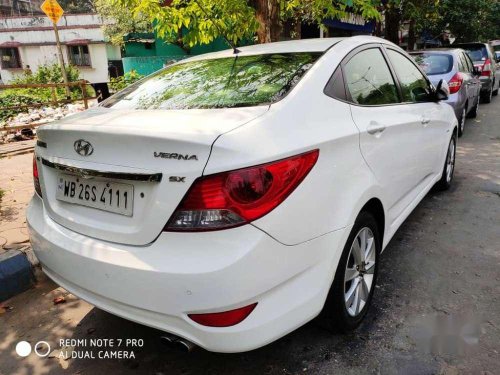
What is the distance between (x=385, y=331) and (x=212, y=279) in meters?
1.31

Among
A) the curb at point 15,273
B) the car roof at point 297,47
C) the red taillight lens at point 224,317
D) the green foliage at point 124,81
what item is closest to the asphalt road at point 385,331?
the curb at point 15,273

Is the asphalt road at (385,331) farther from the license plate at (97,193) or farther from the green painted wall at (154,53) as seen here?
the green painted wall at (154,53)

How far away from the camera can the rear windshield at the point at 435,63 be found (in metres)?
6.93

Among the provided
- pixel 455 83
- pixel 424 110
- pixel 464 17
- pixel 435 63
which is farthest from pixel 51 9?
pixel 464 17

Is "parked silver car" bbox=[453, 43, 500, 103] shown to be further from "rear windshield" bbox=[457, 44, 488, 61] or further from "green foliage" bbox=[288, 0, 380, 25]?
"green foliage" bbox=[288, 0, 380, 25]

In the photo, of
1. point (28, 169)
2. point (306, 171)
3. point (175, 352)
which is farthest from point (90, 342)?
point (28, 169)

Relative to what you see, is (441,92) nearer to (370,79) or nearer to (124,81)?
(370,79)

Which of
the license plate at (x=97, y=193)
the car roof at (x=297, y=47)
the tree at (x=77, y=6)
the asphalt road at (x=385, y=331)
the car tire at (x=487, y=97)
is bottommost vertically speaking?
the car tire at (x=487, y=97)

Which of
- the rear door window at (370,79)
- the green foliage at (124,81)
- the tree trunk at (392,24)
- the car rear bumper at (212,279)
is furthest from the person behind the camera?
the tree trunk at (392,24)

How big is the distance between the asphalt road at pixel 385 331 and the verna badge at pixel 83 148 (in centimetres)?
118

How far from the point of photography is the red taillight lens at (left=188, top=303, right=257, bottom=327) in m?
1.67

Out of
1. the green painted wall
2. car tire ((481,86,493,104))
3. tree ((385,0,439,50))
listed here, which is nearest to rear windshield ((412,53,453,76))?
tree ((385,0,439,50))

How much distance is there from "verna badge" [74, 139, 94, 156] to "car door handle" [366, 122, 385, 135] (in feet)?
4.72

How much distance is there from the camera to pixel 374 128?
2.39 meters
